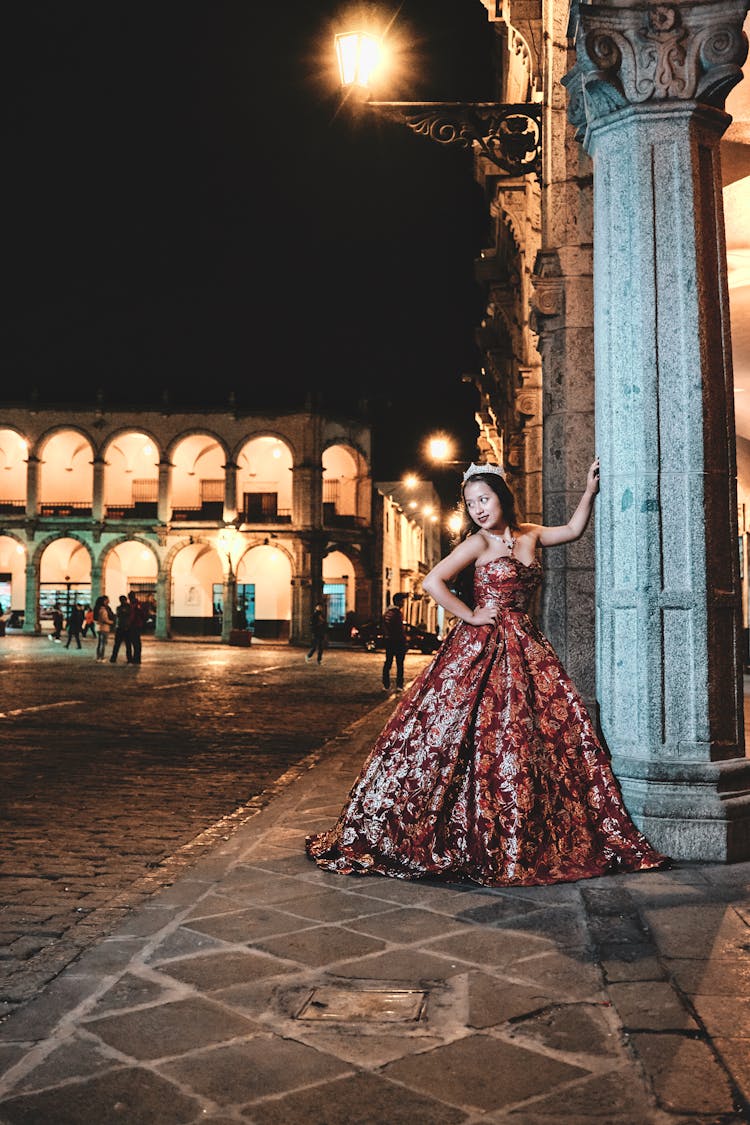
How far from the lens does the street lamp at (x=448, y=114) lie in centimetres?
777

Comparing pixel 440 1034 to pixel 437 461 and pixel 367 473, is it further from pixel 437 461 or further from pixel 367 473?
pixel 367 473

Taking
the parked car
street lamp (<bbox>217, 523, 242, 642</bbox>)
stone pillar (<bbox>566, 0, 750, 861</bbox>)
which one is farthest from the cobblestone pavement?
street lamp (<bbox>217, 523, 242, 642</bbox>)

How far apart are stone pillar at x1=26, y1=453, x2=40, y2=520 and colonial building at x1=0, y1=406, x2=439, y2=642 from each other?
0.22 ft

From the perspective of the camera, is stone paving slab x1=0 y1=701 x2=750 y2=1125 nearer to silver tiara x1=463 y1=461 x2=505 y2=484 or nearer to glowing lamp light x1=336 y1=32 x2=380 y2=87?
silver tiara x1=463 y1=461 x2=505 y2=484

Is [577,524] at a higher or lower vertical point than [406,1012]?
higher

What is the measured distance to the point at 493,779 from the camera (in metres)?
4.21

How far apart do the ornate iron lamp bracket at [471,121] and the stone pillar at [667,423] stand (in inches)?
136

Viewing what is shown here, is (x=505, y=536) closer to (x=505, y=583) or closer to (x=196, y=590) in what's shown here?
(x=505, y=583)

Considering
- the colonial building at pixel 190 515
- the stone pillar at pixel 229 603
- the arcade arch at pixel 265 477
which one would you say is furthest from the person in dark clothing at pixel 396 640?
the arcade arch at pixel 265 477

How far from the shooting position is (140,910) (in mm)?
3811

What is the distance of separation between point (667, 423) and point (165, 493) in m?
42.2

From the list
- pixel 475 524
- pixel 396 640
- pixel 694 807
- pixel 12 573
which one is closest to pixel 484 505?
pixel 475 524

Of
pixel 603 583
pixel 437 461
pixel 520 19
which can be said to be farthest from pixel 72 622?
pixel 603 583

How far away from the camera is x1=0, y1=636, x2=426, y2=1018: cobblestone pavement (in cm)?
391
